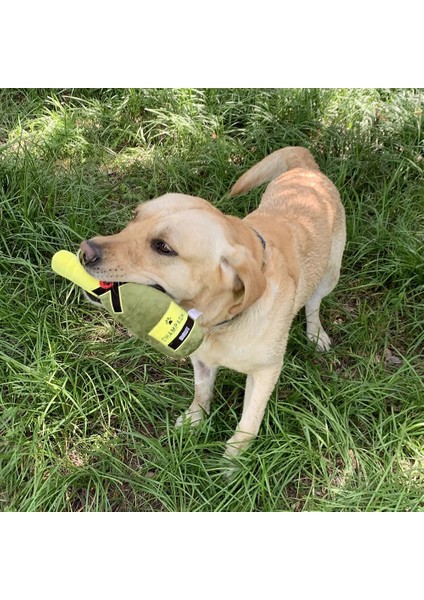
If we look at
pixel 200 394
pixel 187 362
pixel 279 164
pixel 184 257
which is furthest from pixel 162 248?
pixel 279 164

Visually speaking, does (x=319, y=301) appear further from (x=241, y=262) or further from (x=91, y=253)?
(x=91, y=253)

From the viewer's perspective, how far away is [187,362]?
3807 mm

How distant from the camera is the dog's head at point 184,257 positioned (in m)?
2.40

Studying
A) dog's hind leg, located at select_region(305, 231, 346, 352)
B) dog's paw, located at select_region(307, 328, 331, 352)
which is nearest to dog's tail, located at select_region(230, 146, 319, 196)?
dog's hind leg, located at select_region(305, 231, 346, 352)

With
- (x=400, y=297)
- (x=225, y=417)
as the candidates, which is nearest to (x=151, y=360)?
(x=225, y=417)

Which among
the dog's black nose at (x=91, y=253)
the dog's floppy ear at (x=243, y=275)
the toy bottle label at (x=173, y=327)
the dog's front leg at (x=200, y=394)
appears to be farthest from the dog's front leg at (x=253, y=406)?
the dog's black nose at (x=91, y=253)

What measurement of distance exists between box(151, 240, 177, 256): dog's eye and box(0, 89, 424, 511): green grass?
132 cm

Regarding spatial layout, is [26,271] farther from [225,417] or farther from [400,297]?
[400,297]

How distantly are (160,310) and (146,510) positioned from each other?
146 centimetres

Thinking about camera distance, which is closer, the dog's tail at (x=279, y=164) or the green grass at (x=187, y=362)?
the green grass at (x=187, y=362)

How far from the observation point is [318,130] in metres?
5.11

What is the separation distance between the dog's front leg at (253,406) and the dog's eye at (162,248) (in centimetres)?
92

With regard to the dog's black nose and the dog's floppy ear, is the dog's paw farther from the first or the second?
the dog's black nose

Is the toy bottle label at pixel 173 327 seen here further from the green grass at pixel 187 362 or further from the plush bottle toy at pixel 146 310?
the green grass at pixel 187 362
